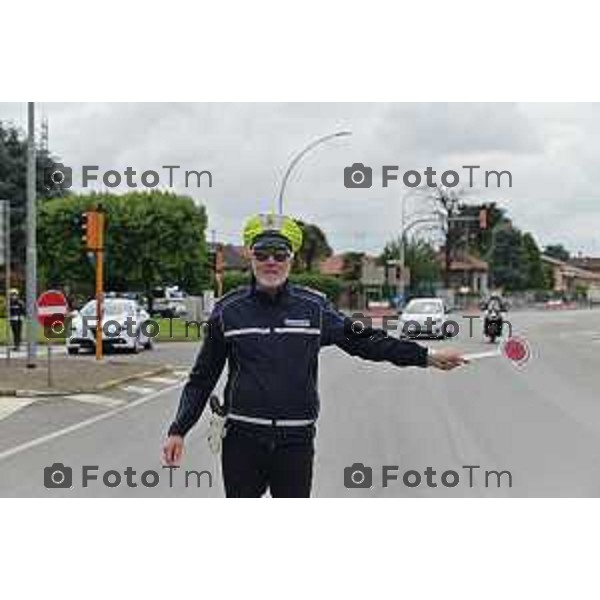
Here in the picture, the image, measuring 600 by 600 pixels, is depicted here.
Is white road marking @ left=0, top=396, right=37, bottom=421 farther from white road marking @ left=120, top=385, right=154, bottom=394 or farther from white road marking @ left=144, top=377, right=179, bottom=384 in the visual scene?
white road marking @ left=144, top=377, right=179, bottom=384

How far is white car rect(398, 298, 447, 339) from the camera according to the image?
807 cm

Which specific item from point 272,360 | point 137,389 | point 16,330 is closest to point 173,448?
point 272,360

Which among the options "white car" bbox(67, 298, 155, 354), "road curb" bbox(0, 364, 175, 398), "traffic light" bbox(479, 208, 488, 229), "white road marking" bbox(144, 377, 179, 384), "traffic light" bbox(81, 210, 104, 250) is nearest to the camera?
"traffic light" bbox(479, 208, 488, 229)

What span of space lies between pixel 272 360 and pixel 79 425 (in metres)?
8.18

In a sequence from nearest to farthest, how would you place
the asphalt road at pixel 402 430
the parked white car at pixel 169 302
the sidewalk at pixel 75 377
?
the asphalt road at pixel 402 430 < the parked white car at pixel 169 302 < the sidewalk at pixel 75 377

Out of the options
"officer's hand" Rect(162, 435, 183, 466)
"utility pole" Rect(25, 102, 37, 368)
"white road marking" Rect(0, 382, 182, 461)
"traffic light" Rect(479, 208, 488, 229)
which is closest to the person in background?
"utility pole" Rect(25, 102, 37, 368)

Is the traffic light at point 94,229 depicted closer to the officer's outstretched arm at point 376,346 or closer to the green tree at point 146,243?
the green tree at point 146,243

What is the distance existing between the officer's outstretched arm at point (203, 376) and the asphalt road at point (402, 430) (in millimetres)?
1582

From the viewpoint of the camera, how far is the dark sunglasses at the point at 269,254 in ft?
15.4

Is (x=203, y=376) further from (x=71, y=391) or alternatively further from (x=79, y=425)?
(x=71, y=391)

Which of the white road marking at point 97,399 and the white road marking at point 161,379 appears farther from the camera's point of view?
the white road marking at point 161,379

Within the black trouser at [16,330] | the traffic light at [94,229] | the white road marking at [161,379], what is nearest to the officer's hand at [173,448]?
the traffic light at [94,229]

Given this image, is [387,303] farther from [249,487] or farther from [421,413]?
[249,487]

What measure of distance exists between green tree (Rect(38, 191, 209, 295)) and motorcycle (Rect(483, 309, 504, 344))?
235cm
